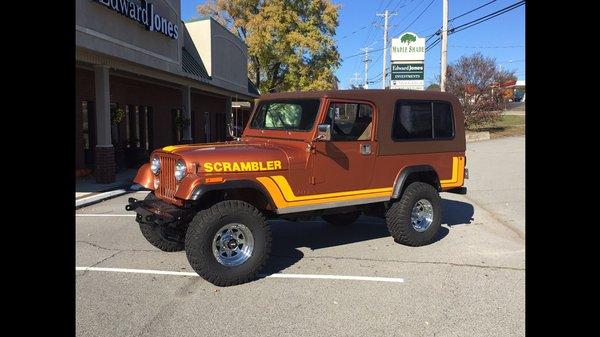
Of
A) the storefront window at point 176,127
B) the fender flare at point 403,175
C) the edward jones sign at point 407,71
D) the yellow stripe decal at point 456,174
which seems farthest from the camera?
the storefront window at point 176,127

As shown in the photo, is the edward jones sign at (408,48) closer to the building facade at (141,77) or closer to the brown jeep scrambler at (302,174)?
the building facade at (141,77)

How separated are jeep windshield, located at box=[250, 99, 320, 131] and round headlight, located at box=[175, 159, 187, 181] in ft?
5.12

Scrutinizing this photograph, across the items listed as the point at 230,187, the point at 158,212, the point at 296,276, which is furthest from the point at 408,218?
the point at 158,212

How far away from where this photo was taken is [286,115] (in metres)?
6.21

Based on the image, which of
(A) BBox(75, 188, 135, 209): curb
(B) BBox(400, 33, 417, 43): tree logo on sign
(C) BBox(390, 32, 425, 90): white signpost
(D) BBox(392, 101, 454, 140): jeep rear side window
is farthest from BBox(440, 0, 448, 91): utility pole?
(D) BBox(392, 101, 454, 140): jeep rear side window

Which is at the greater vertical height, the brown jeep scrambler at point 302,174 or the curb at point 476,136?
the curb at point 476,136

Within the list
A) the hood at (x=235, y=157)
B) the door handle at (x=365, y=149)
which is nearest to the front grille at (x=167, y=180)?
the hood at (x=235, y=157)

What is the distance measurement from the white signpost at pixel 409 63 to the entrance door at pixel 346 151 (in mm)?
12677

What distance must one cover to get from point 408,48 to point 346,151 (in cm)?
1381

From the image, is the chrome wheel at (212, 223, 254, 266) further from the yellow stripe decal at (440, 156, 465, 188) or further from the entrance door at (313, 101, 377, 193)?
the yellow stripe decal at (440, 156, 465, 188)

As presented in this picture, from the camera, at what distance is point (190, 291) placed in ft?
15.4

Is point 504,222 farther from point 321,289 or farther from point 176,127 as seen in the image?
point 176,127

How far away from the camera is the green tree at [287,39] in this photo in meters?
31.8
